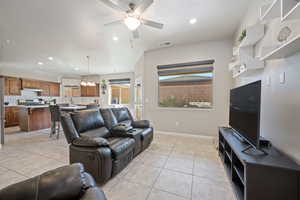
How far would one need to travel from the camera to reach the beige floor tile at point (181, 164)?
7.11ft

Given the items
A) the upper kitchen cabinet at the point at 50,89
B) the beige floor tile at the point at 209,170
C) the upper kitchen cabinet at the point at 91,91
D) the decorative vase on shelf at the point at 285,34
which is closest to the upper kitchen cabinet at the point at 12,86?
the upper kitchen cabinet at the point at 50,89

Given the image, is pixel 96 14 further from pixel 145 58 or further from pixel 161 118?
pixel 161 118

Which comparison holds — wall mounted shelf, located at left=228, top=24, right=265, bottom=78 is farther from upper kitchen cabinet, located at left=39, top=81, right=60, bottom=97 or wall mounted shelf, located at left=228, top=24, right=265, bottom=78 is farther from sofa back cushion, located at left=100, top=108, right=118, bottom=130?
upper kitchen cabinet, located at left=39, top=81, right=60, bottom=97

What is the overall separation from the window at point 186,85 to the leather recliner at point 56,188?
3.79 m

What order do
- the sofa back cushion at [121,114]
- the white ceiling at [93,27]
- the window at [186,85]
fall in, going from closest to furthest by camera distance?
the white ceiling at [93,27] → the sofa back cushion at [121,114] → the window at [186,85]

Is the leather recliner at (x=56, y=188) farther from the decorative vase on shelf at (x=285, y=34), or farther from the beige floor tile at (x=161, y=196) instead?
the decorative vase on shelf at (x=285, y=34)

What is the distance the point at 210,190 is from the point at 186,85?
122 inches

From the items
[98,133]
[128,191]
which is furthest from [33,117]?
[128,191]

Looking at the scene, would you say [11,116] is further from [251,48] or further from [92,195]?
[251,48]

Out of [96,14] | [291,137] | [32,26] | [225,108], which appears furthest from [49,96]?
[291,137]

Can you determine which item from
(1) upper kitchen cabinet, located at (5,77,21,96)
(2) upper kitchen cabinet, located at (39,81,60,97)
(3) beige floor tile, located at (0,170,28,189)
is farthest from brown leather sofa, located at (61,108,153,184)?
(2) upper kitchen cabinet, located at (39,81,60,97)

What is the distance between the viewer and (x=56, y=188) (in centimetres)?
70

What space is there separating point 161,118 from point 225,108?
6.52ft

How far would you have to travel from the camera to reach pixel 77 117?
2.21 meters
